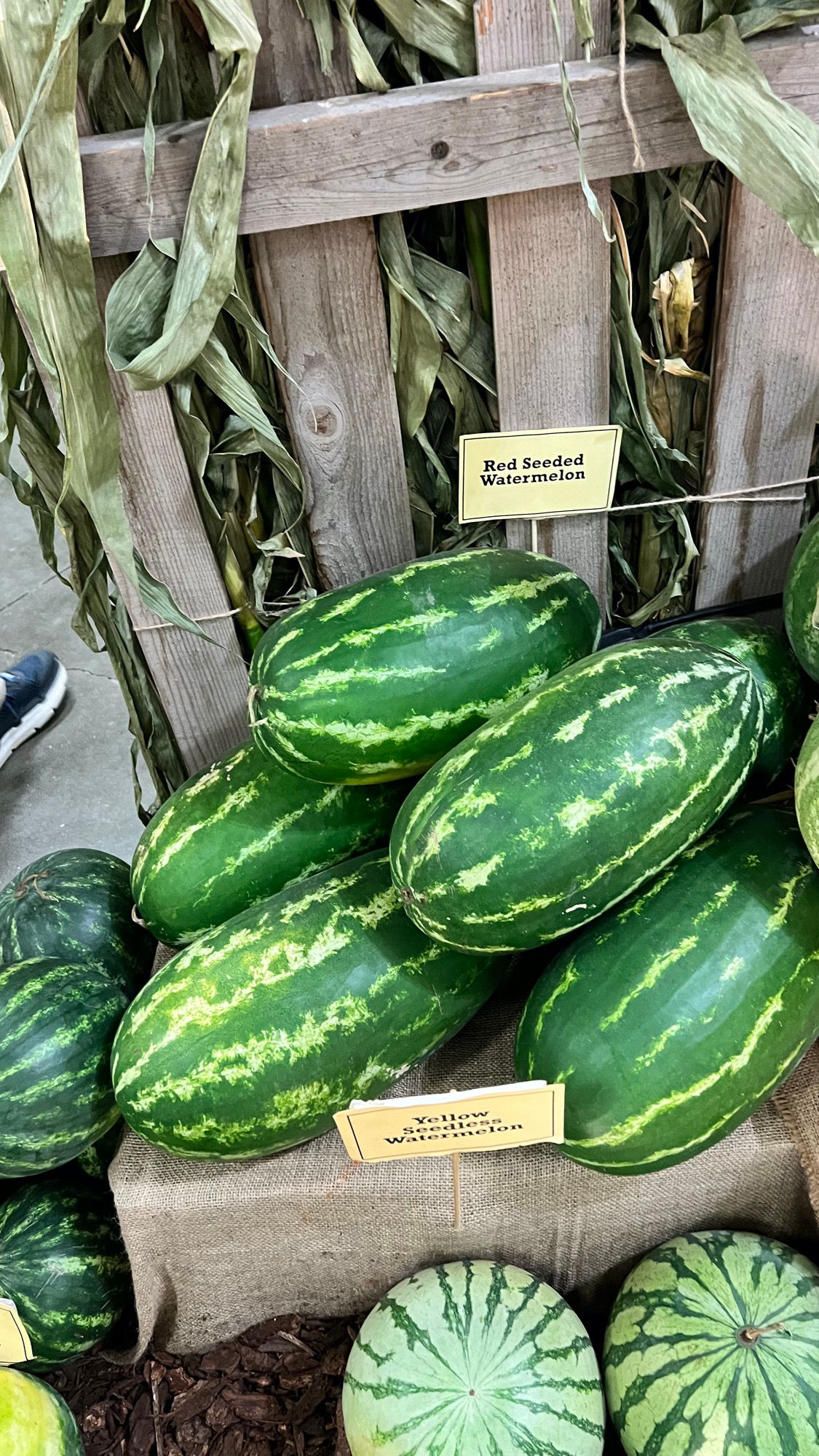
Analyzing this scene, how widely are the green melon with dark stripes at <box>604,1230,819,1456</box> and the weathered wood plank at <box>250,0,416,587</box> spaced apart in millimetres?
1019

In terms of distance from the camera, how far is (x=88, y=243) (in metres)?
1.04

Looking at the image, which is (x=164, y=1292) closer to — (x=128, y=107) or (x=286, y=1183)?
(x=286, y=1183)

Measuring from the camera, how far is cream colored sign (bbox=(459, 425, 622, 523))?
1.29 metres

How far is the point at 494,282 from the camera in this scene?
117 cm

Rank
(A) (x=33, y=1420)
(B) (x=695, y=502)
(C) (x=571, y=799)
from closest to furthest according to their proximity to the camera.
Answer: (C) (x=571, y=799) → (A) (x=33, y=1420) → (B) (x=695, y=502)

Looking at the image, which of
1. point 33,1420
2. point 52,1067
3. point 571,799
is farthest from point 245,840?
point 33,1420

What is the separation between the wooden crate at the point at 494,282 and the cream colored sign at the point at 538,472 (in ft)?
0.09

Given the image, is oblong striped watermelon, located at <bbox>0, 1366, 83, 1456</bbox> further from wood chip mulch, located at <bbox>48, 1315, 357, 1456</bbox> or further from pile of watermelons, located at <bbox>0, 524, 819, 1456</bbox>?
wood chip mulch, located at <bbox>48, 1315, 357, 1456</bbox>

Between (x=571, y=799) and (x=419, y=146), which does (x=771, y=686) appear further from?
(x=419, y=146)

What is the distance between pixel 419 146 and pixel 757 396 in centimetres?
55

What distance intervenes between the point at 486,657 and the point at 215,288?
0.51 metres

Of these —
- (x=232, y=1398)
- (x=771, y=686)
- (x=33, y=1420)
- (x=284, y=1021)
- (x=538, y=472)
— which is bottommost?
(x=232, y=1398)

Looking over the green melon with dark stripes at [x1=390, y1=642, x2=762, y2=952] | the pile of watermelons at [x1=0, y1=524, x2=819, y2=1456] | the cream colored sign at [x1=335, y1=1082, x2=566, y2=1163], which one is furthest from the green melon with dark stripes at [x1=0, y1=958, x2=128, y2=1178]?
the green melon with dark stripes at [x1=390, y1=642, x2=762, y2=952]

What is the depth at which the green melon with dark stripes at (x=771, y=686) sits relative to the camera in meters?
1.19
